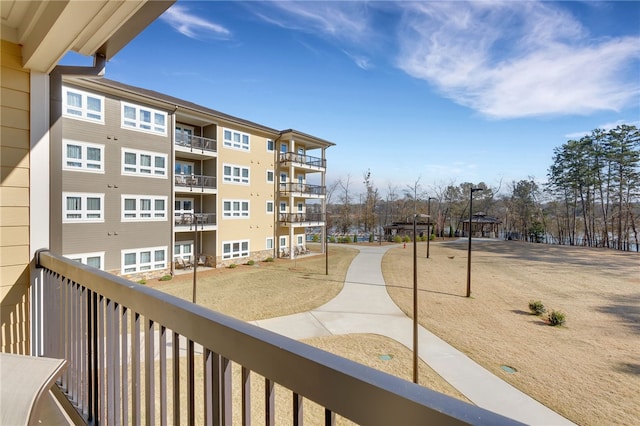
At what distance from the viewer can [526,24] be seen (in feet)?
32.1

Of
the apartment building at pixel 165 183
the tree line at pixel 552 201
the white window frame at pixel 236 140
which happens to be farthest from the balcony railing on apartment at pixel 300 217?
the tree line at pixel 552 201

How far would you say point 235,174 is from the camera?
584 inches

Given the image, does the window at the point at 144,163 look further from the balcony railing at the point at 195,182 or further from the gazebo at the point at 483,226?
the gazebo at the point at 483,226

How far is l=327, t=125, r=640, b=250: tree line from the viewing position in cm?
2436

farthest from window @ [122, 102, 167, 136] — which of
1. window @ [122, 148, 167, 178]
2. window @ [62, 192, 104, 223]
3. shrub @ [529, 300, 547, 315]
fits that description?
shrub @ [529, 300, 547, 315]

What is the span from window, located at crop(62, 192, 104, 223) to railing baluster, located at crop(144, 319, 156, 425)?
430 inches

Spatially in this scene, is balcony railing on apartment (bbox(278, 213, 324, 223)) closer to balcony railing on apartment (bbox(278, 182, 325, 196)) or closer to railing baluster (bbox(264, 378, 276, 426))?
balcony railing on apartment (bbox(278, 182, 325, 196))

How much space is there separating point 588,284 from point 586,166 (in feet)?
60.1

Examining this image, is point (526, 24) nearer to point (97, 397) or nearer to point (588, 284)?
point (588, 284)

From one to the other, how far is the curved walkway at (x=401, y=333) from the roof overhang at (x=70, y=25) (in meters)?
6.11

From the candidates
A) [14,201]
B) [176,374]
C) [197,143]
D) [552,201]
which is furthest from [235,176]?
[552,201]

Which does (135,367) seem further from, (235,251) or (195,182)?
(235,251)

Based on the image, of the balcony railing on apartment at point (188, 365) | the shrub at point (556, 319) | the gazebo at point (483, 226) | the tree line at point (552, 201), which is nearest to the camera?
the balcony railing on apartment at point (188, 365)

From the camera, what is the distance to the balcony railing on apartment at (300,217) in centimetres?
1716
